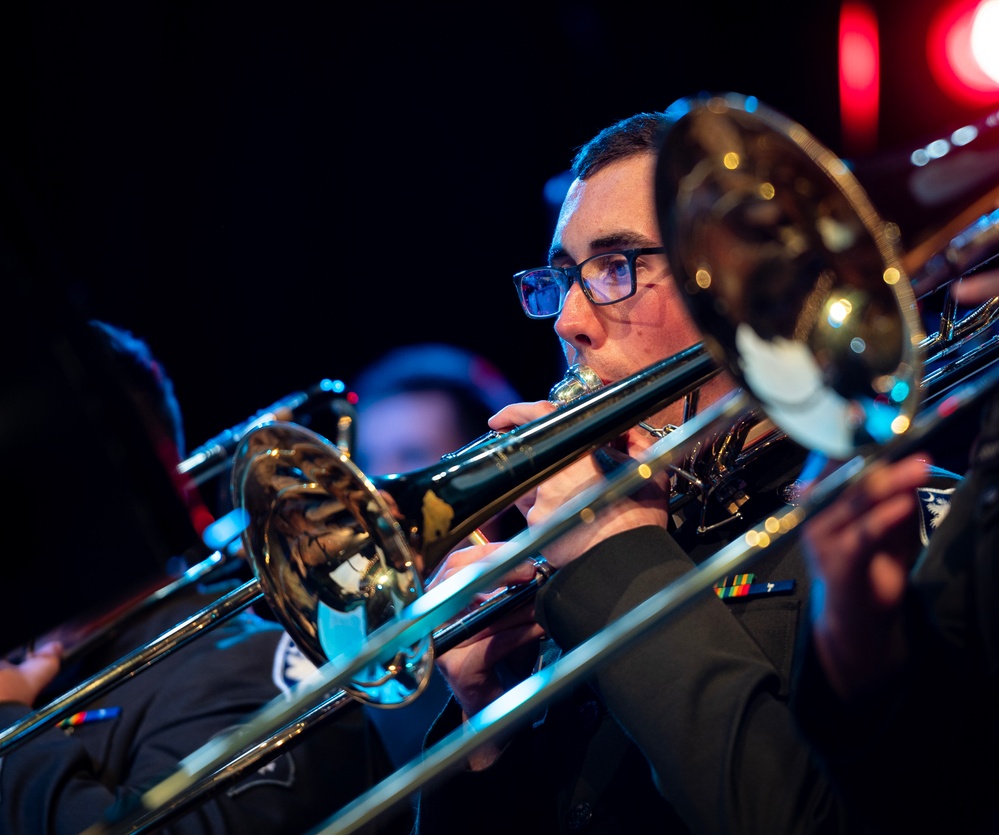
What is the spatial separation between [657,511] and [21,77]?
3.97 m

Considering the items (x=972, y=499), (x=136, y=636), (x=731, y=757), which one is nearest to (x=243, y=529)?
(x=731, y=757)

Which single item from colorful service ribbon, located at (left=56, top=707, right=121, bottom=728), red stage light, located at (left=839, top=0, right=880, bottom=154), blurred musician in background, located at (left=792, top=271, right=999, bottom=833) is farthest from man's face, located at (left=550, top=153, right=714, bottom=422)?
colorful service ribbon, located at (left=56, top=707, right=121, bottom=728)

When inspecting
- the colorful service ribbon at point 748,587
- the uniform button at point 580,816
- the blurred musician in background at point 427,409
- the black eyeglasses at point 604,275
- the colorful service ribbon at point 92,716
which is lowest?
the uniform button at point 580,816

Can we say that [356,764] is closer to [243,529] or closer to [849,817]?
[243,529]

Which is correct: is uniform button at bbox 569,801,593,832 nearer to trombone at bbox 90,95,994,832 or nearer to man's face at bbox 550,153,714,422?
trombone at bbox 90,95,994,832

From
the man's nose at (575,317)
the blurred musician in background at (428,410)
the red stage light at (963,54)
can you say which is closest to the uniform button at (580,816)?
the man's nose at (575,317)

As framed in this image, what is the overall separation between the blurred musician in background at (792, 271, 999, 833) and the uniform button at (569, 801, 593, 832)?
0.60m

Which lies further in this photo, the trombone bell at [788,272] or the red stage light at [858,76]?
the red stage light at [858,76]

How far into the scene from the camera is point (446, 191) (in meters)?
4.50

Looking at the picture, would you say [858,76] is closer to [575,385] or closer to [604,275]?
[604,275]

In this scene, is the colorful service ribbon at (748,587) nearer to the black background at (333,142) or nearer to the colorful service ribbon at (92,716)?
the colorful service ribbon at (92,716)

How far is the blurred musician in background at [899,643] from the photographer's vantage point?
1064mm

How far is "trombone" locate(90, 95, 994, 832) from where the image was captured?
1006 mm

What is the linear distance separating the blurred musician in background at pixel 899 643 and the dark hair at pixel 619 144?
148cm
